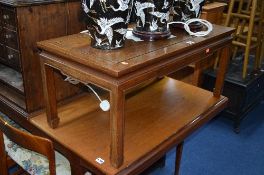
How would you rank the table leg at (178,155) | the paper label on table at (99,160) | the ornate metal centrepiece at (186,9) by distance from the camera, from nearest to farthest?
the paper label on table at (99,160), the ornate metal centrepiece at (186,9), the table leg at (178,155)

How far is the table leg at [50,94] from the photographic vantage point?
37.5 inches

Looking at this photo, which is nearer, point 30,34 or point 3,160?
point 30,34

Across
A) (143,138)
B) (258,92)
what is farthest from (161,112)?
(258,92)

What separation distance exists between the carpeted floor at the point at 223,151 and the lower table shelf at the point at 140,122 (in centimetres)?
81

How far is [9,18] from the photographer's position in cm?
99

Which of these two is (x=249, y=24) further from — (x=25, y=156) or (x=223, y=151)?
(x=25, y=156)

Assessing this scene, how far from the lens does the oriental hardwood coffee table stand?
78cm

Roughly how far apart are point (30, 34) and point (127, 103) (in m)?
0.47

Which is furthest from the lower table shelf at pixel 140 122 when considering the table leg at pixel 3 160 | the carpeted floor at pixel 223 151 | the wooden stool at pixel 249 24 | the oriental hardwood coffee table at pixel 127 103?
the wooden stool at pixel 249 24

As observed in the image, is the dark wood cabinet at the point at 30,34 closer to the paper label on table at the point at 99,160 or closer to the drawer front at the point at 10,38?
the drawer front at the point at 10,38

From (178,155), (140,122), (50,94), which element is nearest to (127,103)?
(140,122)

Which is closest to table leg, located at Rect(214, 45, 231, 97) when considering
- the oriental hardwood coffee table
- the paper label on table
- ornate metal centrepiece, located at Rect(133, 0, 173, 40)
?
the oriental hardwood coffee table

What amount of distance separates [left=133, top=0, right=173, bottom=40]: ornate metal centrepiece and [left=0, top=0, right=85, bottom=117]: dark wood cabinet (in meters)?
0.26

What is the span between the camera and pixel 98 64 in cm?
76
